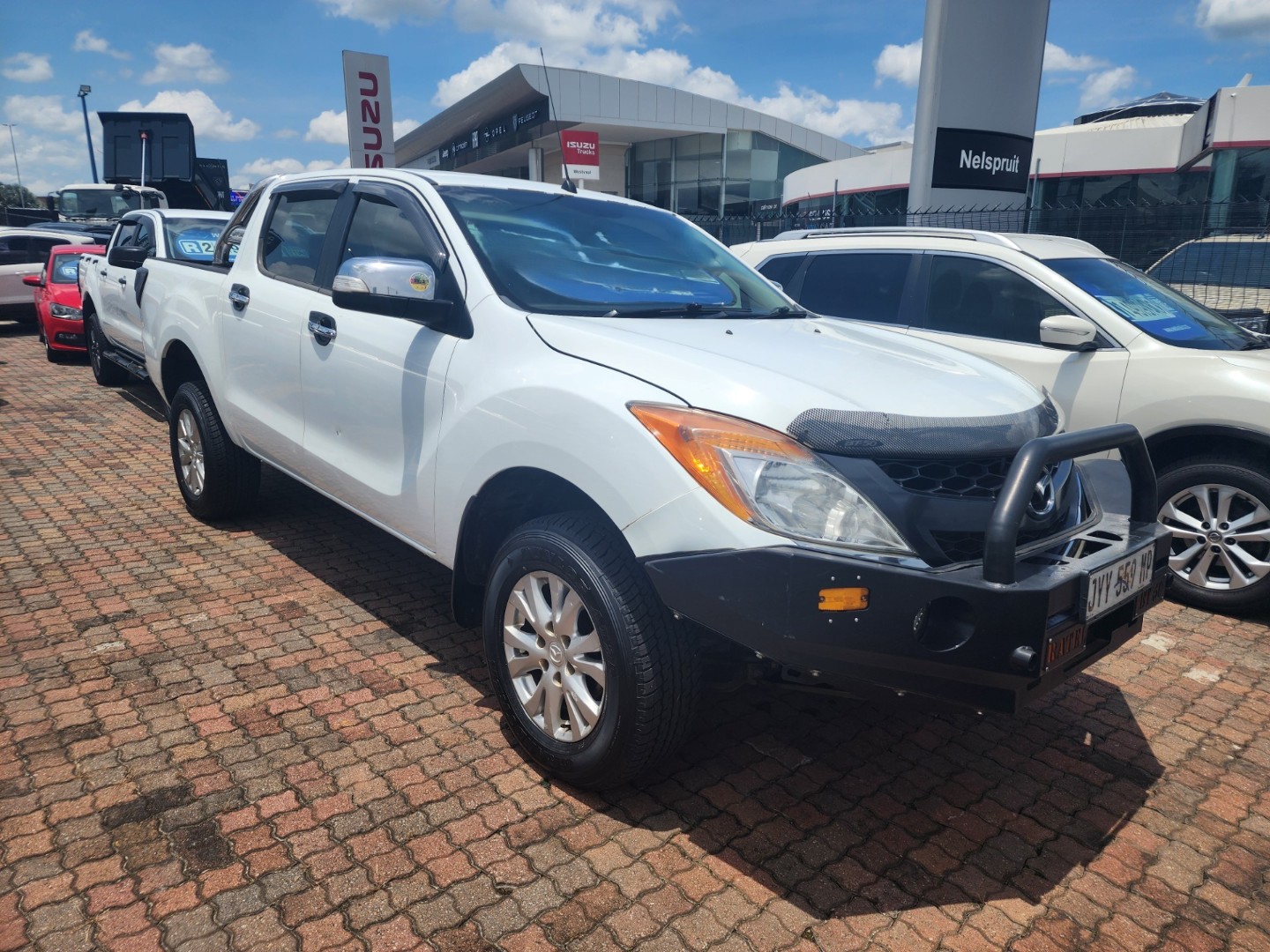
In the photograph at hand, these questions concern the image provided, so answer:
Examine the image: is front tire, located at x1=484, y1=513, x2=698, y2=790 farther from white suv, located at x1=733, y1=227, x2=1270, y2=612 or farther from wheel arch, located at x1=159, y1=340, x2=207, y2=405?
wheel arch, located at x1=159, y1=340, x2=207, y2=405

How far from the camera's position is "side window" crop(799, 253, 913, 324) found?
18.8ft

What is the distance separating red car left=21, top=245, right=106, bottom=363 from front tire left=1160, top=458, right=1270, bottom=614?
12.3 meters

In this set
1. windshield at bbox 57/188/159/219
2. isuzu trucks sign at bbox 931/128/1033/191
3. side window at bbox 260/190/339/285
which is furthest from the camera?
windshield at bbox 57/188/159/219

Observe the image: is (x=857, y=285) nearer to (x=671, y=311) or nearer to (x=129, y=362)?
(x=671, y=311)

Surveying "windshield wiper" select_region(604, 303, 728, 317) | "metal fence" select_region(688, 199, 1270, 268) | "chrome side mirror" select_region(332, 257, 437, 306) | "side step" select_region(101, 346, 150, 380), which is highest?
"metal fence" select_region(688, 199, 1270, 268)

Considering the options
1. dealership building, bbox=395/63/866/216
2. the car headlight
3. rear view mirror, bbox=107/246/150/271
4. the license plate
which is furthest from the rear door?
dealership building, bbox=395/63/866/216

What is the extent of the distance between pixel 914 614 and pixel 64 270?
43.1 feet

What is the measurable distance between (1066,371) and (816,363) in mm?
2805

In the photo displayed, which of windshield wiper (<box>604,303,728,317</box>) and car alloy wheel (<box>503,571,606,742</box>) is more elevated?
windshield wiper (<box>604,303,728,317</box>)

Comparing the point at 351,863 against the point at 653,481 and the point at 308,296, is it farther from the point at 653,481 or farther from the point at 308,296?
the point at 308,296

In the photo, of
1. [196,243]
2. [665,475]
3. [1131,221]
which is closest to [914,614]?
[665,475]

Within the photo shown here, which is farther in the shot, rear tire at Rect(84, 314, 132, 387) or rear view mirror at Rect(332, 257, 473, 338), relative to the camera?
rear tire at Rect(84, 314, 132, 387)

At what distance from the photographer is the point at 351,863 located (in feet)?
8.32

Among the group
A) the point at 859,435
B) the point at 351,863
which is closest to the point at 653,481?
the point at 859,435
